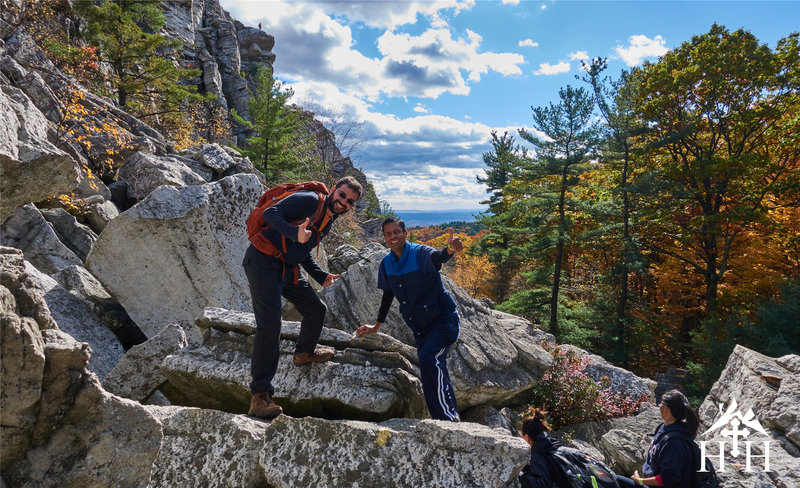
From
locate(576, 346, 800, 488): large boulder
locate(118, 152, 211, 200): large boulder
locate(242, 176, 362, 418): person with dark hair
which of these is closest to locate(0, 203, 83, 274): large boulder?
locate(118, 152, 211, 200): large boulder

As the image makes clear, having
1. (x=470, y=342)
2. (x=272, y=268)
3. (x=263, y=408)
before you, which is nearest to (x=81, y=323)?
(x=263, y=408)

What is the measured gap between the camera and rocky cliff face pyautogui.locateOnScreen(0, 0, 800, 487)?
2.34 metres

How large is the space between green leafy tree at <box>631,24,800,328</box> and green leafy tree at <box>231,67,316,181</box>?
1814 centimetres

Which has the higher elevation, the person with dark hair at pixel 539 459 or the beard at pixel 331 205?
the beard at pixel 331 205

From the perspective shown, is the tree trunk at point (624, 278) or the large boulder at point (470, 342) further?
the tree trunk at point (624, 278)

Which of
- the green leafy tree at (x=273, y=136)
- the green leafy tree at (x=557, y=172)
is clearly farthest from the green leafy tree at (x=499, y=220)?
the green leafy tree at (x=273, y=136)

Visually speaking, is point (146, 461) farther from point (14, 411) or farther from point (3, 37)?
point (3, 37)

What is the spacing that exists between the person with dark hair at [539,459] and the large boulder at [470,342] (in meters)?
2.14

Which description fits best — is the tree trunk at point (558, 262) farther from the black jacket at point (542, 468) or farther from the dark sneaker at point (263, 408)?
the dark sneaker at point (263, 408)

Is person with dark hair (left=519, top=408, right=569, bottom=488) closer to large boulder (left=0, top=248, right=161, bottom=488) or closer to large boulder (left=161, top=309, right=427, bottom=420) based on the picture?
large boulder (left=161, top=309, right=427, bottom=420)

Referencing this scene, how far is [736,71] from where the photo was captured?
52.5ft

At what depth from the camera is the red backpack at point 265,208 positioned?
3674 millimetres

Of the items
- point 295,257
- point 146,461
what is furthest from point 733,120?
point 146,461

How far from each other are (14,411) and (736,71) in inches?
898
